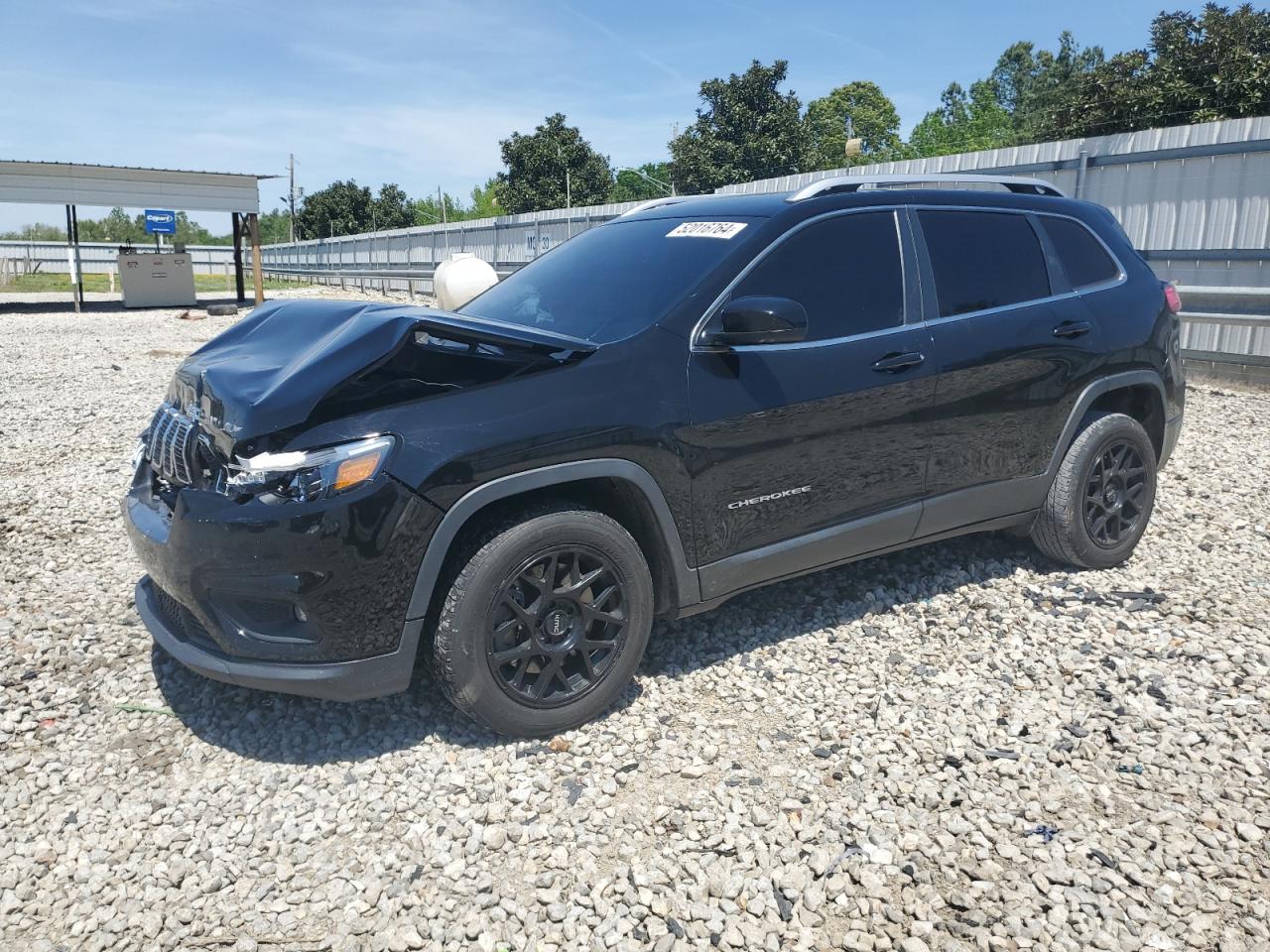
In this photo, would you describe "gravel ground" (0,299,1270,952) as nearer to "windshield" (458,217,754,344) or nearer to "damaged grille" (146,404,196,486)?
"damaged grille" (146,404,196,486)

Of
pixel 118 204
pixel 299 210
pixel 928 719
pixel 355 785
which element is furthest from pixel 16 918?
pixel 299 210

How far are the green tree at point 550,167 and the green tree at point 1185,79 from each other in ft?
96.1

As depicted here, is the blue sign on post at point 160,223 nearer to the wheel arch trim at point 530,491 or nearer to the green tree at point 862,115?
the wheel arch trim at point 530,491

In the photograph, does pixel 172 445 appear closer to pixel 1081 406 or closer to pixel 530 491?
pixel 530 491

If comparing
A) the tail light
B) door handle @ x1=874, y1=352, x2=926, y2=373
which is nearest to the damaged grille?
door handle @ x1=874, y1=352, x2=926, y2=373

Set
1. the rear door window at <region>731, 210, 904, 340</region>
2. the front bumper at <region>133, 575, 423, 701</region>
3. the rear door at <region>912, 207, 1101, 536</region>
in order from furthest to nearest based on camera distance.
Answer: the rear door at <region>912, 207, 1101, 536</region>
the rear door window at <region>731, 210, 904, 340</region>
the front bumper at <region>133, 575, 423, 701</region>

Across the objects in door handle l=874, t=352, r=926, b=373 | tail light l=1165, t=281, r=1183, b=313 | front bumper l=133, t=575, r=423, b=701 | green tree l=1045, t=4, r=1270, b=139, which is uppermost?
green tree l=1045, t=4, r=1270, b=139

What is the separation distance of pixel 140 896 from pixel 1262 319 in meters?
11.5

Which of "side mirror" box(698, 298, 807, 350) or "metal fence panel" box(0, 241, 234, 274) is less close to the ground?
"metal fence panel" box(0, 241, 234, 274)

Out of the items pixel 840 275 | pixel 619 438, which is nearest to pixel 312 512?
pixel 619 438

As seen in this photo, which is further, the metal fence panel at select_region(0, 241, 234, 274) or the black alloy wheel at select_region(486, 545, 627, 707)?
the metal fence panel at select_region(0, 241, 234, 274)

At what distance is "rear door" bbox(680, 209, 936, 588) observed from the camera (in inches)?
134

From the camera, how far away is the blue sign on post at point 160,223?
32.5 metres

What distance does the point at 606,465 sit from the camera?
3.13 meters
